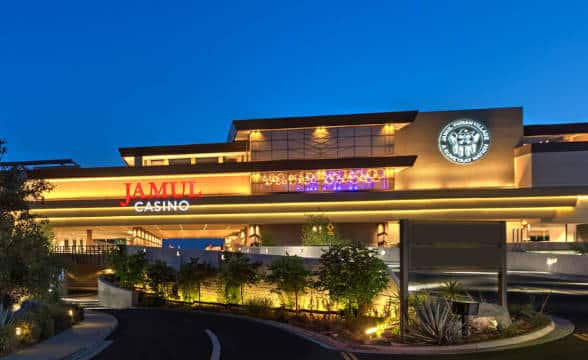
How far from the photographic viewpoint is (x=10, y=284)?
1630 cm

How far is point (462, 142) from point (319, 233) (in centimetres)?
2485

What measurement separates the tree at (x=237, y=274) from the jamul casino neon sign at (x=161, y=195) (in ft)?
138

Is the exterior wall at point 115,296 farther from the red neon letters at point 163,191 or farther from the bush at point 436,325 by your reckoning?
the red neon letters at point 163,191

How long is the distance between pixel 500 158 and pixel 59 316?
5969 centimetres

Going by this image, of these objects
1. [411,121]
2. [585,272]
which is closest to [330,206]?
[411,121]

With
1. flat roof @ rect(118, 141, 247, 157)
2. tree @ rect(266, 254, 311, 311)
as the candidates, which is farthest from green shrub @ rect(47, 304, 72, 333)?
flat roof @ rect(118, 141, 247, 157)

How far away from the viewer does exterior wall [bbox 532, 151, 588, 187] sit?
213 ft

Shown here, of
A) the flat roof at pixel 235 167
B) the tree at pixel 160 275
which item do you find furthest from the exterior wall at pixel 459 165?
the tree at pixel 160 275

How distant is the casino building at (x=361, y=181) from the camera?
65.9 meters

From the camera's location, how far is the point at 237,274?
28172 millimetres

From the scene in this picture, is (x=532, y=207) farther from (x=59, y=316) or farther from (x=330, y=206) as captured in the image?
(x=59, y=316)

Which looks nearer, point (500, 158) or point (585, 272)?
point (585, 272)

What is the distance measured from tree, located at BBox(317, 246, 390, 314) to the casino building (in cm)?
4431

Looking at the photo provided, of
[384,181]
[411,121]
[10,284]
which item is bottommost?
[10,284]
